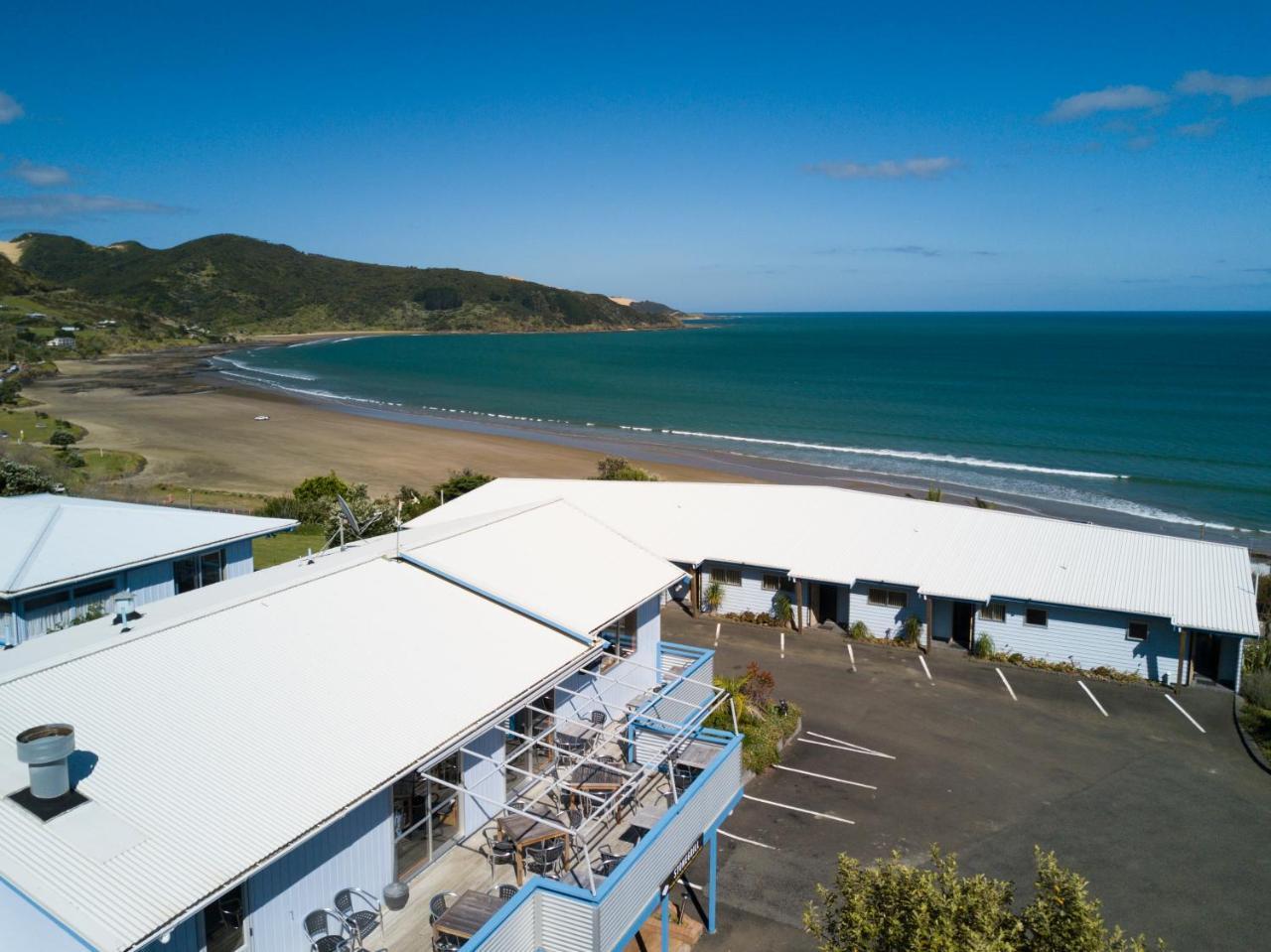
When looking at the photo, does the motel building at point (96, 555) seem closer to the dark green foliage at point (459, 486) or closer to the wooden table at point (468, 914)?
the wooden table at point (468, 914)

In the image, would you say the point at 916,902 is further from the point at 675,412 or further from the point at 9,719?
the point at 675,412

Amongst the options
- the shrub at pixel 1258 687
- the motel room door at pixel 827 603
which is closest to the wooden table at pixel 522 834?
the motel room door at pixel 827 603

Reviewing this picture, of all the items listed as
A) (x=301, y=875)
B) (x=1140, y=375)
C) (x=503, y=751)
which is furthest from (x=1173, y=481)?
(x=1140, y=375)

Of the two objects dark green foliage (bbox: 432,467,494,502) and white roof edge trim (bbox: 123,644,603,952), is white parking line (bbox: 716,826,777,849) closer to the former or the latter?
white roof edge trim (bbox: 123,644,603,952)

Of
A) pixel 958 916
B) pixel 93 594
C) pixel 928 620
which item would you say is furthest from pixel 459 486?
pixel 958 916

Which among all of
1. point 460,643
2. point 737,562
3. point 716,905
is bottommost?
point 716,905
